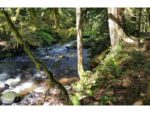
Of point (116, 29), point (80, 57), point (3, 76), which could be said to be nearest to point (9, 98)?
point (3, 76)

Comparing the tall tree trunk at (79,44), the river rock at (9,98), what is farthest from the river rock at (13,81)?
the tall tree trunk at (79,44)

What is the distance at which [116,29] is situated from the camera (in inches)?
168

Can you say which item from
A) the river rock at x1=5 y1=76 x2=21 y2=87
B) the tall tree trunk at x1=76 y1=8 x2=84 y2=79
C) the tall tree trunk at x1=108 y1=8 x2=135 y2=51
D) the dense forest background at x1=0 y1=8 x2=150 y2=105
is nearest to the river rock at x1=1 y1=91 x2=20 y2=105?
the dense forest background at x1=0 y1=8 x2=150 y2=105

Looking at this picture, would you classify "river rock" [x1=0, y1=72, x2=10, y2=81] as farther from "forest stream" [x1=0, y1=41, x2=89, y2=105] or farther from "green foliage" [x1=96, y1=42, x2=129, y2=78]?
"green foliage" [x1=96, y1=42, x2=129, y2=78]

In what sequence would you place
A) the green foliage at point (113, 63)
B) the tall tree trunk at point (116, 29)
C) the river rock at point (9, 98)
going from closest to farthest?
the river rock at point (9, 98) < the green foliage at point (113, 63) < the tall tree trunk at point (116, 29)

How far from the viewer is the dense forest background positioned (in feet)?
10.6

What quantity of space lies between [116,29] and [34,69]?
132 centimetres

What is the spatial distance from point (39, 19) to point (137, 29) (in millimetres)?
1522

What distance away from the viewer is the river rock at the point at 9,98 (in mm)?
3530

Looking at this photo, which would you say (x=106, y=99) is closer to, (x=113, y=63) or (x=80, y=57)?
(x=113, y=63)

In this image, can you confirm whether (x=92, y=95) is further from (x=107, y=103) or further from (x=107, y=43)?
(x=107, y=43)

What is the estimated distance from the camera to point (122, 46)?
13.5 ft

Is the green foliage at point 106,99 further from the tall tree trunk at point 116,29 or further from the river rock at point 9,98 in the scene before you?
the river rock at point 9,98

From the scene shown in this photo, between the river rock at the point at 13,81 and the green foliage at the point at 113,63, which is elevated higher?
the green foliage at the point at 113,63
